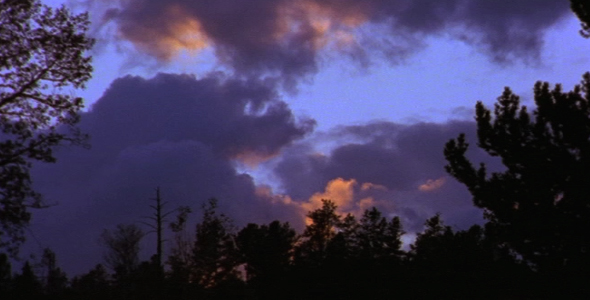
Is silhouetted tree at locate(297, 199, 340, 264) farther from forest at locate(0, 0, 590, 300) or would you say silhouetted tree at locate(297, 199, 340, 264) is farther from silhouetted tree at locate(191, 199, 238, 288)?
forest at locate(0, 0, 590, 300)

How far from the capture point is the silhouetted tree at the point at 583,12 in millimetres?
21453

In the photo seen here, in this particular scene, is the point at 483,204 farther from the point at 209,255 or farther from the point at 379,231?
the point at 379,231

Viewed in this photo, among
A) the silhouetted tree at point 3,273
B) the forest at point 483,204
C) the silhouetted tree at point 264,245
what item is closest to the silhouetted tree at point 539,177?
the forest at point 483,204

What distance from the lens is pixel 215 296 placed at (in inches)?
1277

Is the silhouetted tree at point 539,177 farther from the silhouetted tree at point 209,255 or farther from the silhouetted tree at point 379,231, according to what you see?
the silhouetted tree at point 379,231

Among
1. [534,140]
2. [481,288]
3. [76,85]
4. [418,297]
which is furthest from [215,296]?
[76,85]

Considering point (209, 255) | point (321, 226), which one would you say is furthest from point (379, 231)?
point (209, 255)

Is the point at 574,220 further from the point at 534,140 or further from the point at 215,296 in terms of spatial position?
the point at 215,296

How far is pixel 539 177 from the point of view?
23.9m

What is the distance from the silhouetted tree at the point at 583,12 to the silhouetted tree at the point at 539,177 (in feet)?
6.64

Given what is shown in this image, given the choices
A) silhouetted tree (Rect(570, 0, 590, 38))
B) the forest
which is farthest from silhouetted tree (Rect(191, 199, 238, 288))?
silhouetted tree (Rect(570, 0, 590, 38))

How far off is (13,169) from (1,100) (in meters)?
1.66

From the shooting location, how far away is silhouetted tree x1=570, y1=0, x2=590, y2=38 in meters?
21.5

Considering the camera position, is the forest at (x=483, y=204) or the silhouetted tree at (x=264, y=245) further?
the silhouetted tree at (x=264, y=245)
